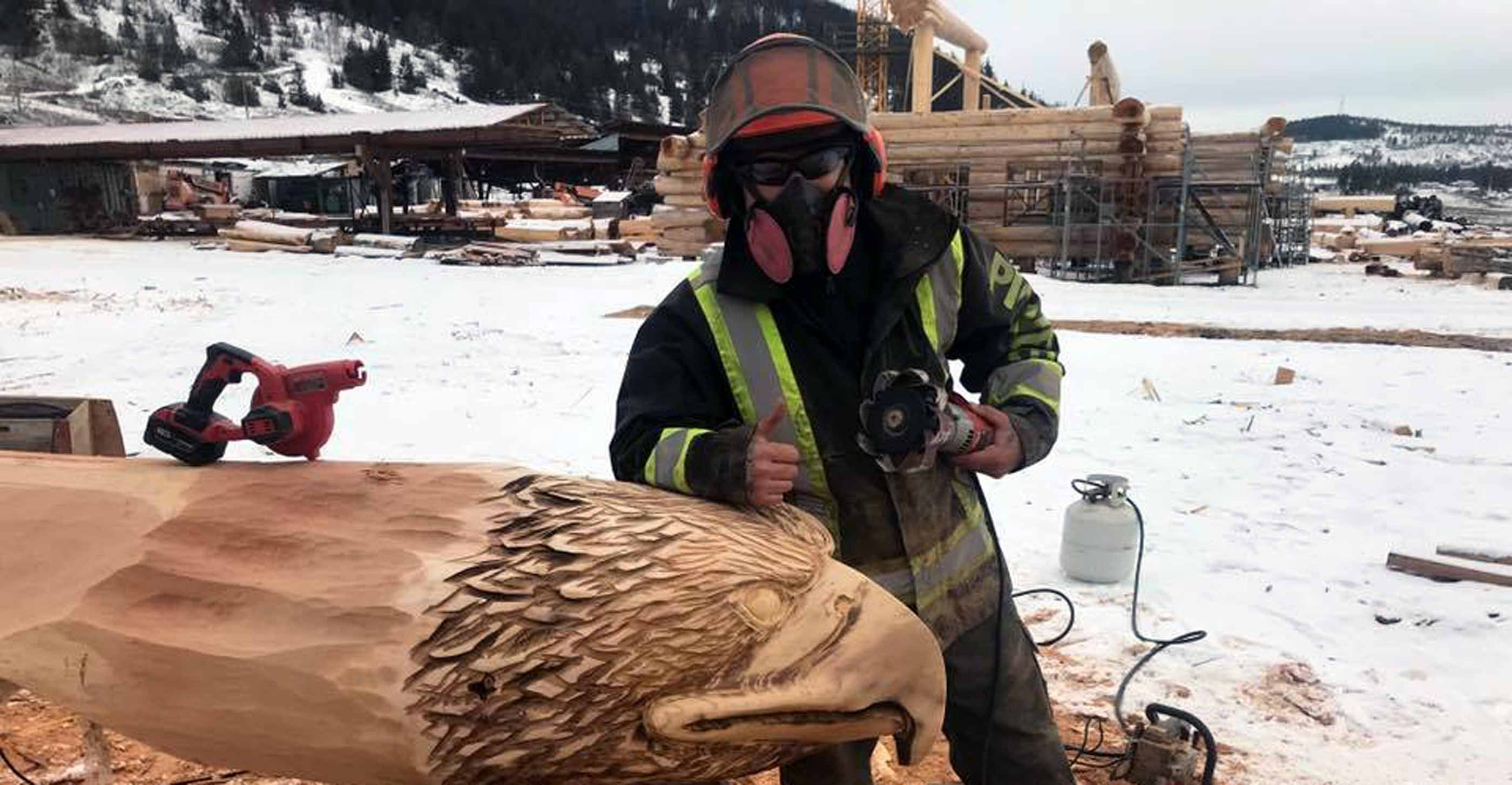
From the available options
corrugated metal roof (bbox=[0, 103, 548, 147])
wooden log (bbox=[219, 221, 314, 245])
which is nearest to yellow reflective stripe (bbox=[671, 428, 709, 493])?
wooden log (bbox=[219, 221, 314, 245])

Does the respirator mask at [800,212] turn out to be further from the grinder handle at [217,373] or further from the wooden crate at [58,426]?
the wooden crate at [58,426]

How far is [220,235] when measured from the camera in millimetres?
20312

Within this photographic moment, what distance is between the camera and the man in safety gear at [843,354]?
152cm

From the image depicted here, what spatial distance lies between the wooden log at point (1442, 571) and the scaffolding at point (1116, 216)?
10.8 m

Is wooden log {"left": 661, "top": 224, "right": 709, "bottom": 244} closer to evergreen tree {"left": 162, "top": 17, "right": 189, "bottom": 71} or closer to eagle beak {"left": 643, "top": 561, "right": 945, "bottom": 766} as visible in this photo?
eagle beak {"left": 643, "top": 561, "right": 945, "bottom": 766}

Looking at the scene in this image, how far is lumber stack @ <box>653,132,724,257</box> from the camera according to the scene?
17078 millimetres

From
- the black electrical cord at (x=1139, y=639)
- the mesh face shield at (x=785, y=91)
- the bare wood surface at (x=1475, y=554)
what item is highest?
the mesh face shield at (x=785, y=91)

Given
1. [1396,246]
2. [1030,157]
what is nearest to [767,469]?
[1030,157]

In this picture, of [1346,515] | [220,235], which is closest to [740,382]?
[1346,515]

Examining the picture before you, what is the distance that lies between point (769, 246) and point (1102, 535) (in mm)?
2696

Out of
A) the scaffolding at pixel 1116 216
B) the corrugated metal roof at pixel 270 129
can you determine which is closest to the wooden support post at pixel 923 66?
the scaffolding at pixel 1116 216

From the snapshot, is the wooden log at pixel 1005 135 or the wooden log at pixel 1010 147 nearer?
the wooden log at pixel 1005 135

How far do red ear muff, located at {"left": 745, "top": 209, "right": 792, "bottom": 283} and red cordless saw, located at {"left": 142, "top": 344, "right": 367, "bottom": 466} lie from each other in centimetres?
66

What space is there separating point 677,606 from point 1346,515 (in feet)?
14.8
